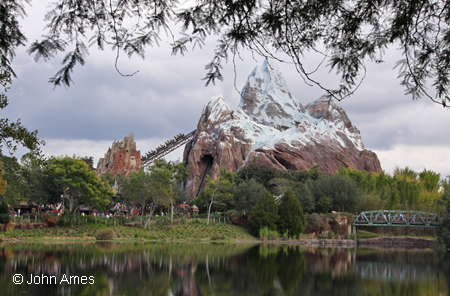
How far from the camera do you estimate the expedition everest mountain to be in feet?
205

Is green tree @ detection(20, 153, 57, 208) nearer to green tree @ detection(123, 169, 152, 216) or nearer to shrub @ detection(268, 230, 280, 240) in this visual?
green tree @ detection(123, 169, 152, 216)

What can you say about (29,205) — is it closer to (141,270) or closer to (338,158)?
(141,270)

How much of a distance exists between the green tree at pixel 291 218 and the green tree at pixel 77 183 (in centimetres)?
1695

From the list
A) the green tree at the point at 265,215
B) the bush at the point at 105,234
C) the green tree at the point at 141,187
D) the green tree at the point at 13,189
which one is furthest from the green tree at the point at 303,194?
the green tree at the point at 13,189

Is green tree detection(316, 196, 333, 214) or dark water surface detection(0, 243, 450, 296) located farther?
green tree detection(316, 196, 333, 214)

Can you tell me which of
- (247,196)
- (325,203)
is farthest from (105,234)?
(325,203)

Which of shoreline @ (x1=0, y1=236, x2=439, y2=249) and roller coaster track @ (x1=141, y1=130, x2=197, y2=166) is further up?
roller coaster track @ (x1=141, y1=130, x2=197, y2=166)

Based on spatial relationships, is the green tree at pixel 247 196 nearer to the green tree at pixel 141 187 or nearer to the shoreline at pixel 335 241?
the shoreline at pixel 335 241

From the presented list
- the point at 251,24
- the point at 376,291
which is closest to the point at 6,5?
the point at 251,24

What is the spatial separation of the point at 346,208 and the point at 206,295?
3569cm

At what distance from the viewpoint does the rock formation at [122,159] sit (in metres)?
70.2

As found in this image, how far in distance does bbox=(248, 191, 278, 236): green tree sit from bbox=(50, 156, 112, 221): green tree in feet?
47.3

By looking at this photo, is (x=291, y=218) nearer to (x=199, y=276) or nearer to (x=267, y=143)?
(x=199, y=276)

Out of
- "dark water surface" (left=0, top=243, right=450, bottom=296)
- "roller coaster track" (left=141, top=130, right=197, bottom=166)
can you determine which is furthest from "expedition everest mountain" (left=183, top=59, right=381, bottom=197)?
"dark water surface" (left=0, top=243, right=450, bottom=296)
